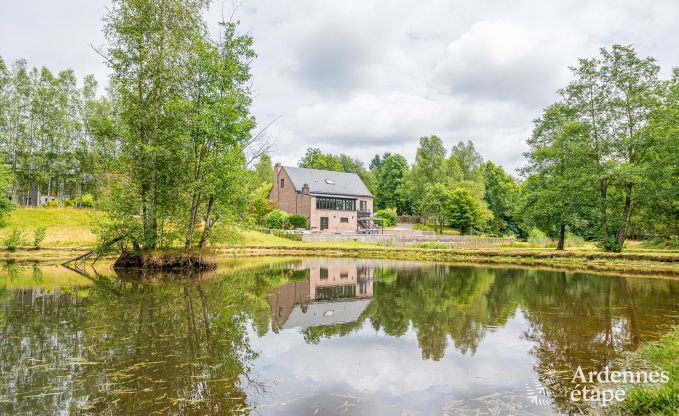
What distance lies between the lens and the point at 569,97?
27.8 metres

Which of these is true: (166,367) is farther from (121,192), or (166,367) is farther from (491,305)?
(121,192)

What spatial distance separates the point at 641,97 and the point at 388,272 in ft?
65.8

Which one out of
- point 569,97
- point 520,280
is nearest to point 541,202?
point 569,97

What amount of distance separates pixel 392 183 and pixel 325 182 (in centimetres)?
2863

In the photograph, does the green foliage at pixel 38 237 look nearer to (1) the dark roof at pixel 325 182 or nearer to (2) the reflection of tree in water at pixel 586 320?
(1) the dark roof at pixel 325 182

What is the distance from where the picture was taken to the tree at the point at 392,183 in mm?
78375

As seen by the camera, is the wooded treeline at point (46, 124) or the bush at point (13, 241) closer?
the bush at point (13, 241)

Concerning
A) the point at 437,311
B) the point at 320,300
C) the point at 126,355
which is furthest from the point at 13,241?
the point at 437,311

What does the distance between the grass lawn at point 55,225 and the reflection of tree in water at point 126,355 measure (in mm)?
21596

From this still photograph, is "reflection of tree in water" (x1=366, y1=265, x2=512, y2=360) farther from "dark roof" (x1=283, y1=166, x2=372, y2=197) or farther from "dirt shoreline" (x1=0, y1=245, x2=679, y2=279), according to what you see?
"dark roof" (x1=283, y1=166, x2=372, y2=197)

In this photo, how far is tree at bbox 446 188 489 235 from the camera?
174 feet

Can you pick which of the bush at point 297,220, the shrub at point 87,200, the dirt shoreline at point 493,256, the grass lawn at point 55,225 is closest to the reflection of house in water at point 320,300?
the dirt shoreline at point 493,256

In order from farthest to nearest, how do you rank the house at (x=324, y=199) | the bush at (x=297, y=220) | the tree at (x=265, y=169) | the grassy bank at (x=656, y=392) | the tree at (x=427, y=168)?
the tree at (x=265, y=169) < the tree at (x=427, y=168) < the house at (x=324, y=199) < the bush at (x=297, y=220) < the grassy bank at (x=656, y=392)

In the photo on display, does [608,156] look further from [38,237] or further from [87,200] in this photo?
[87,200]
